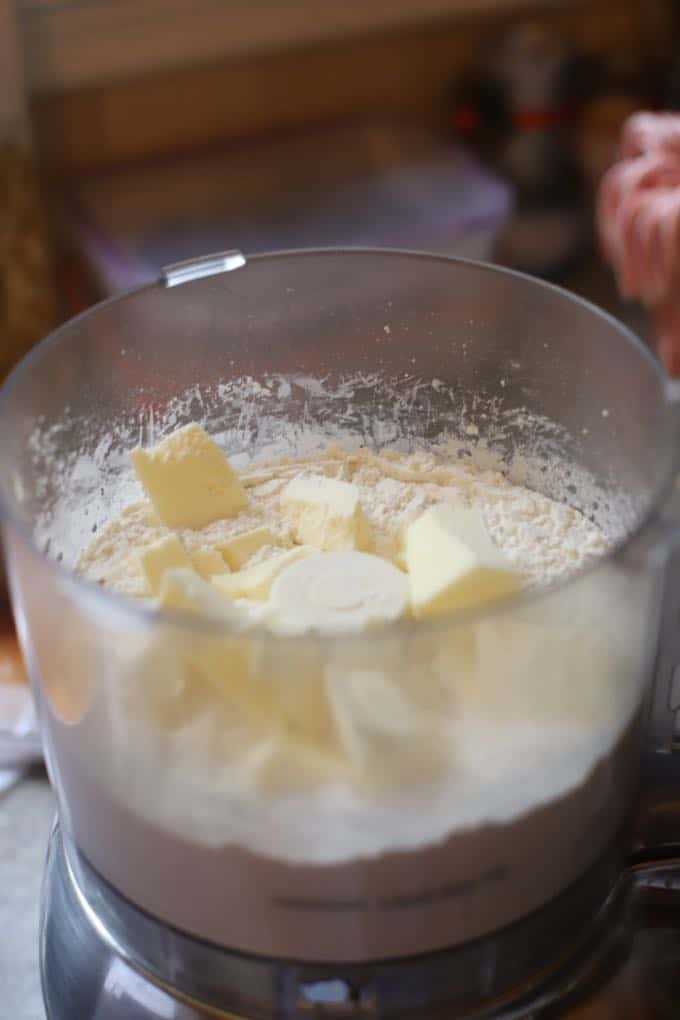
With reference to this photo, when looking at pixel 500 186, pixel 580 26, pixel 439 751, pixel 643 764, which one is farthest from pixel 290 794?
pixel 580 26

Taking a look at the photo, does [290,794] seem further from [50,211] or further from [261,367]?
[50,211]

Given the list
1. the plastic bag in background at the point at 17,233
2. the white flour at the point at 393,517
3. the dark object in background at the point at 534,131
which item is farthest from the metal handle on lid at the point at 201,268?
the dark object in background at the point at 534,131

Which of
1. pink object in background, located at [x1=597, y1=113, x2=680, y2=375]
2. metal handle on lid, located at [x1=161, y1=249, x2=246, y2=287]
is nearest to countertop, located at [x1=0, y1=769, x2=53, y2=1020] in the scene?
metal handle on lid, located at [x1=161, y1=249, x2=246, y2=287]

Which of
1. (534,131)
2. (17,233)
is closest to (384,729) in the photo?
(17,233)

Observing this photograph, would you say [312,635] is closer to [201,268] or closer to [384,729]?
[384,729]

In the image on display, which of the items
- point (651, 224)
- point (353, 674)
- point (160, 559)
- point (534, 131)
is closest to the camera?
point (353, 674)

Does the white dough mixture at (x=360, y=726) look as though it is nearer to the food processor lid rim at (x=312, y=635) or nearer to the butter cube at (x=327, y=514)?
the food processor lid rim at (x=312, y=635)

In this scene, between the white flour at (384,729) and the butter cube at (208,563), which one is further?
the butter cube at (208,563)
